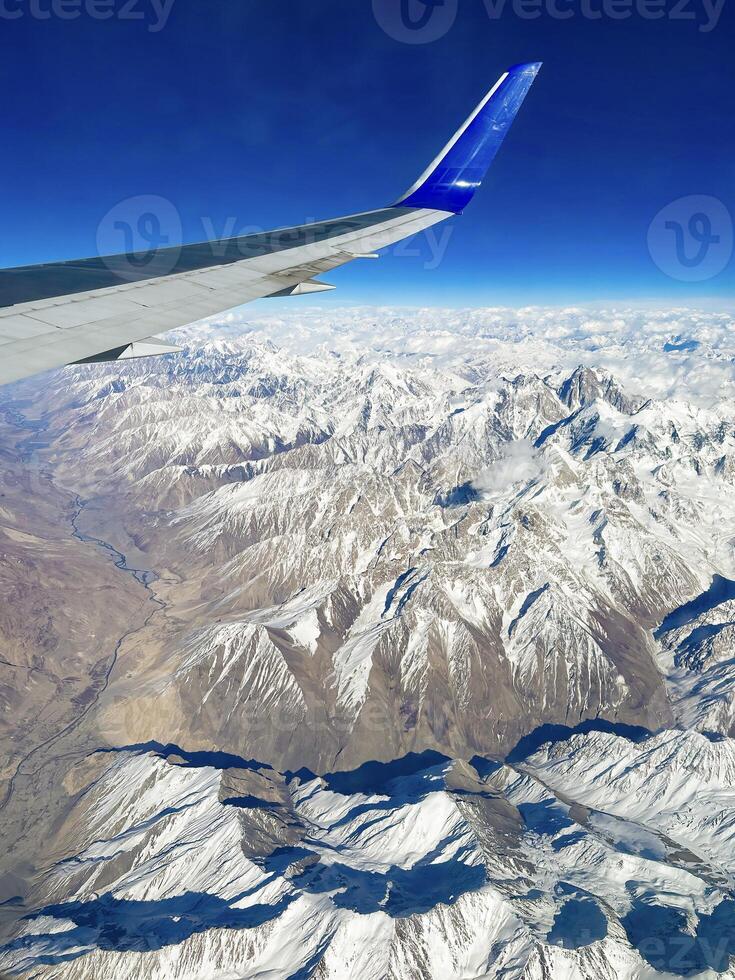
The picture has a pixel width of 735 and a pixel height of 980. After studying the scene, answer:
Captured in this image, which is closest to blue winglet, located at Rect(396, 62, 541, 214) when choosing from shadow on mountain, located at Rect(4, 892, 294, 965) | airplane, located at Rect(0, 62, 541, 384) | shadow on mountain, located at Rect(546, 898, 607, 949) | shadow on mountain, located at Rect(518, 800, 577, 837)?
airplane, located at Rect(0, 62, 541, 384)

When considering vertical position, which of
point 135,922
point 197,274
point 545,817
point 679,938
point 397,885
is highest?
point 197,274

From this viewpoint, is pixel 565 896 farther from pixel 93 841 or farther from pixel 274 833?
pixel 93 841

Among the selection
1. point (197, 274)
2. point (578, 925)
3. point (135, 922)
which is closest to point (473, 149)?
point (197, 274)

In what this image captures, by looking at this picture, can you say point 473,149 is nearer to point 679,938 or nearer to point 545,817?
point 679,938

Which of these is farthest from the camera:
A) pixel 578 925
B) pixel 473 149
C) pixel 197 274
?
pixel 578 925

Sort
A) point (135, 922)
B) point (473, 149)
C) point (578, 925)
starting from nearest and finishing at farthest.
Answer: point (473, 149) < point (578, 925) < point (135, 922)

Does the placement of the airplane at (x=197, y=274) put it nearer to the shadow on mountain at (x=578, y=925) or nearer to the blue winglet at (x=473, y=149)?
the blue winglet at (x=473, y=149)
